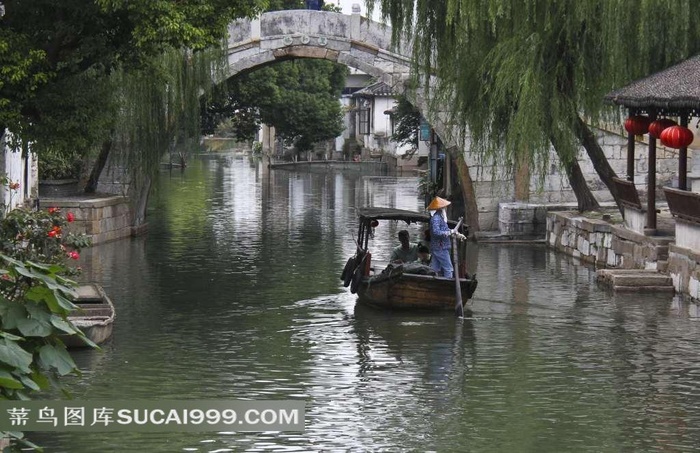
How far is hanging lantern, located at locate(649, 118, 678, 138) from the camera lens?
21.7 metres

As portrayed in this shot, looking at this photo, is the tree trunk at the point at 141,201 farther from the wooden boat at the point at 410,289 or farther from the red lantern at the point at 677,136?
the red lantern at the point at 677,136

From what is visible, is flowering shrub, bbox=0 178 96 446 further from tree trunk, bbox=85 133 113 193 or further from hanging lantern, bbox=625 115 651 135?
tree trunk, bbox=85 133 113 193

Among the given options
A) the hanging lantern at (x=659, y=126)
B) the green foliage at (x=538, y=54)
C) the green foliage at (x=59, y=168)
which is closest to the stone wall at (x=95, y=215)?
the green foliage at (x=59, y=168)

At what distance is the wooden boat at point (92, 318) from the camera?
15.7 meters

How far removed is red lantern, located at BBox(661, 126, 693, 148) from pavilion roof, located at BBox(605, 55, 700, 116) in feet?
0.92

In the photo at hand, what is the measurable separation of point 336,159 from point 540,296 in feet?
163

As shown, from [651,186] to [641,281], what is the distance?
178 centimetres

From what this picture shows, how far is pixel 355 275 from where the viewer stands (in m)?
20.0

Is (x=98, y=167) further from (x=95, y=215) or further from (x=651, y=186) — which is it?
(x=651, y=186)

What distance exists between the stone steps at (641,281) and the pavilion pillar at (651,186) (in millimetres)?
1240


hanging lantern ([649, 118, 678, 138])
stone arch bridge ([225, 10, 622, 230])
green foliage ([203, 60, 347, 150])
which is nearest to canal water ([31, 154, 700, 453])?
hanging lantern ([649, 118, 678, 138])

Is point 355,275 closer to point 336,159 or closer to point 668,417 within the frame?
point 668,417

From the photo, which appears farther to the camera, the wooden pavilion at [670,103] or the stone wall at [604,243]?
the stone wall at [604,243]

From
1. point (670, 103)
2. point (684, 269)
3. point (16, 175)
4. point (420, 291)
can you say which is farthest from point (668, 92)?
→ point (16, 175)
